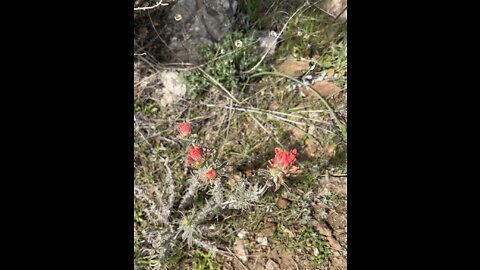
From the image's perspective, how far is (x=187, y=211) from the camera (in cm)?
217

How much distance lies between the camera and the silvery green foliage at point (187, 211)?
6.53 ft

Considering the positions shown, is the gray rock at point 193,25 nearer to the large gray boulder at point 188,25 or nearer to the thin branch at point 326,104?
the large gray boulder at point 188,25

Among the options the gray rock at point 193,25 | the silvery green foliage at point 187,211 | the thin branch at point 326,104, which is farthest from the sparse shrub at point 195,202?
the gray rock at point 193,25

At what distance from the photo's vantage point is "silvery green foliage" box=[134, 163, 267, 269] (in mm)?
1991

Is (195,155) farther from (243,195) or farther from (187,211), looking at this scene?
(187,211)

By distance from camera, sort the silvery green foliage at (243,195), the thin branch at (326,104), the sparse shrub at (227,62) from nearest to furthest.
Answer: the silvery green foliage at (243,195), the thin branch at (326,104), the sparse shrub at (227,62)

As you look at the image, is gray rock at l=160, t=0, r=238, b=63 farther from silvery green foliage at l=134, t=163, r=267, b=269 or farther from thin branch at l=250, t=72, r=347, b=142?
silvery green foliage at l=134, t=163, r=267, b=269

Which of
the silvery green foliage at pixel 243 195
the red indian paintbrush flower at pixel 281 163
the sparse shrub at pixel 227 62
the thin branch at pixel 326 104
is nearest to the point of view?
the red indian paintbrush flower at pixel 281 163

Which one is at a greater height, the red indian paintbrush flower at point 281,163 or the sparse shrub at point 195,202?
the red indian paintbrush flower at point 281,163

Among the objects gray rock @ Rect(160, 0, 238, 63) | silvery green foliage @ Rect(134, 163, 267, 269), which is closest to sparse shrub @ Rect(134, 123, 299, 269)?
silvery green foliage @ Rect(134, 163, 267, 269)

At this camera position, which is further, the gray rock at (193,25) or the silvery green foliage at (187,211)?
the gray rock at (193,25)
